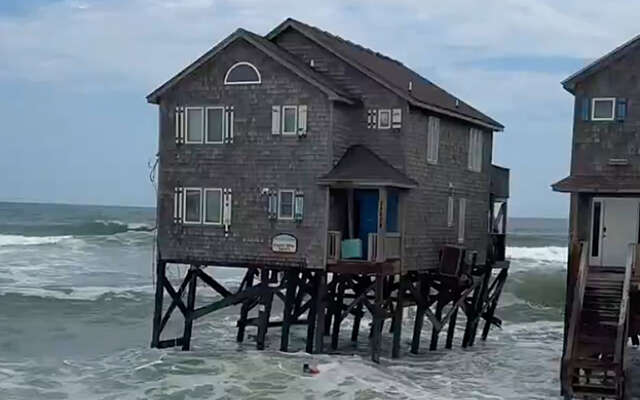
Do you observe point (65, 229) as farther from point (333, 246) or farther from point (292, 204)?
point (333, 246)

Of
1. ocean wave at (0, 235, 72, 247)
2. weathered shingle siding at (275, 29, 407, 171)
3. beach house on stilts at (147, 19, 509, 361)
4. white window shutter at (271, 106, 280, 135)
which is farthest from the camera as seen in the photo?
ocean wave at (0, 235, 72, 247)

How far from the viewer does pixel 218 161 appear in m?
25.1

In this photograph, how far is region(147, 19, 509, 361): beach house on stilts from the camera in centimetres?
2417

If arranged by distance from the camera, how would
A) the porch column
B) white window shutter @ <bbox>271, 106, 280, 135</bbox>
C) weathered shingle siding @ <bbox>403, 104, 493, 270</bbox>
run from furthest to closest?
1. weathered shingle siding @ <bbox>403, 104, 493, 270</bbox>
2. white window shutter @ <bbox>271, 106, 280, 135</bbox>
3. the porch column

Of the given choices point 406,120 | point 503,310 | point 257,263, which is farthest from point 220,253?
point 503,310

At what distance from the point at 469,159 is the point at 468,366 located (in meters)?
6.84

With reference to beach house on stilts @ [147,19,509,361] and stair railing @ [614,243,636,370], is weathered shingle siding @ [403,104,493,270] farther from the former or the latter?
stair railing @ [614,243,636,370]

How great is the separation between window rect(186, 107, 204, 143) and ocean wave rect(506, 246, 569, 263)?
173ft

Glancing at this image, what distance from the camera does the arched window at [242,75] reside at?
24688mm

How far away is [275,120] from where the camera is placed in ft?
80.3

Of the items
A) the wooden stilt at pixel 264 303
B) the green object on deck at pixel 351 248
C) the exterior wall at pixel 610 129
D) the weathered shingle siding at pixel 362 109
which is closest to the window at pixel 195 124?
the weathered shingle siding at pixel 362 109

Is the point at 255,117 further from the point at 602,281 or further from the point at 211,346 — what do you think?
the point at 602,281

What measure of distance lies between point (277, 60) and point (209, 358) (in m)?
7.64

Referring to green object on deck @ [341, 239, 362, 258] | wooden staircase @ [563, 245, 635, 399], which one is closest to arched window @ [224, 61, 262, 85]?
green object on deck @ [341, 239, 362, 258]
